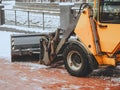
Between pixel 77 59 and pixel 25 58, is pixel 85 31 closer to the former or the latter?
pixel 77 59

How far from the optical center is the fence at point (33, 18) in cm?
2131

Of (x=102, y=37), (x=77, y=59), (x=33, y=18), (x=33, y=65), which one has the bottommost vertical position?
(x=33, y=65)

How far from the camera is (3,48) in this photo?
1692 cm

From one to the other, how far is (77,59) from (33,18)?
1191 centimetres

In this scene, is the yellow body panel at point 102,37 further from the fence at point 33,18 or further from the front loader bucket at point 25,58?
the fence at point 33,18

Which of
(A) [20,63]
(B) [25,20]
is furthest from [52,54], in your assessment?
(B) [25,20]

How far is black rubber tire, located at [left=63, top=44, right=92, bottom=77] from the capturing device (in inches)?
445

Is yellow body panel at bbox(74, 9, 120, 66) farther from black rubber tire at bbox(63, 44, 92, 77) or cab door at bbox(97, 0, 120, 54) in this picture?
black rubber tire at bbox(63, 44, 92, 77)

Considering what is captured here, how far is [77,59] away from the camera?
11680mm

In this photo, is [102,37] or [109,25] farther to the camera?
[102,37]

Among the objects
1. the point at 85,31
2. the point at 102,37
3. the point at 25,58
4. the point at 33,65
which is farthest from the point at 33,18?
the point at 102,37

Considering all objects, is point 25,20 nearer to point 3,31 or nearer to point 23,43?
point 3,31

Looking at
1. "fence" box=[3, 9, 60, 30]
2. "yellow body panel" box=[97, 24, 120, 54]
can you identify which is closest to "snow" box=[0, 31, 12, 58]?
"fence" box=[3, 9, 60, 30]

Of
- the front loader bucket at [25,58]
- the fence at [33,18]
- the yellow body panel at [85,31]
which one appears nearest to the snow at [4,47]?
the front loader bucket at [25,58]
